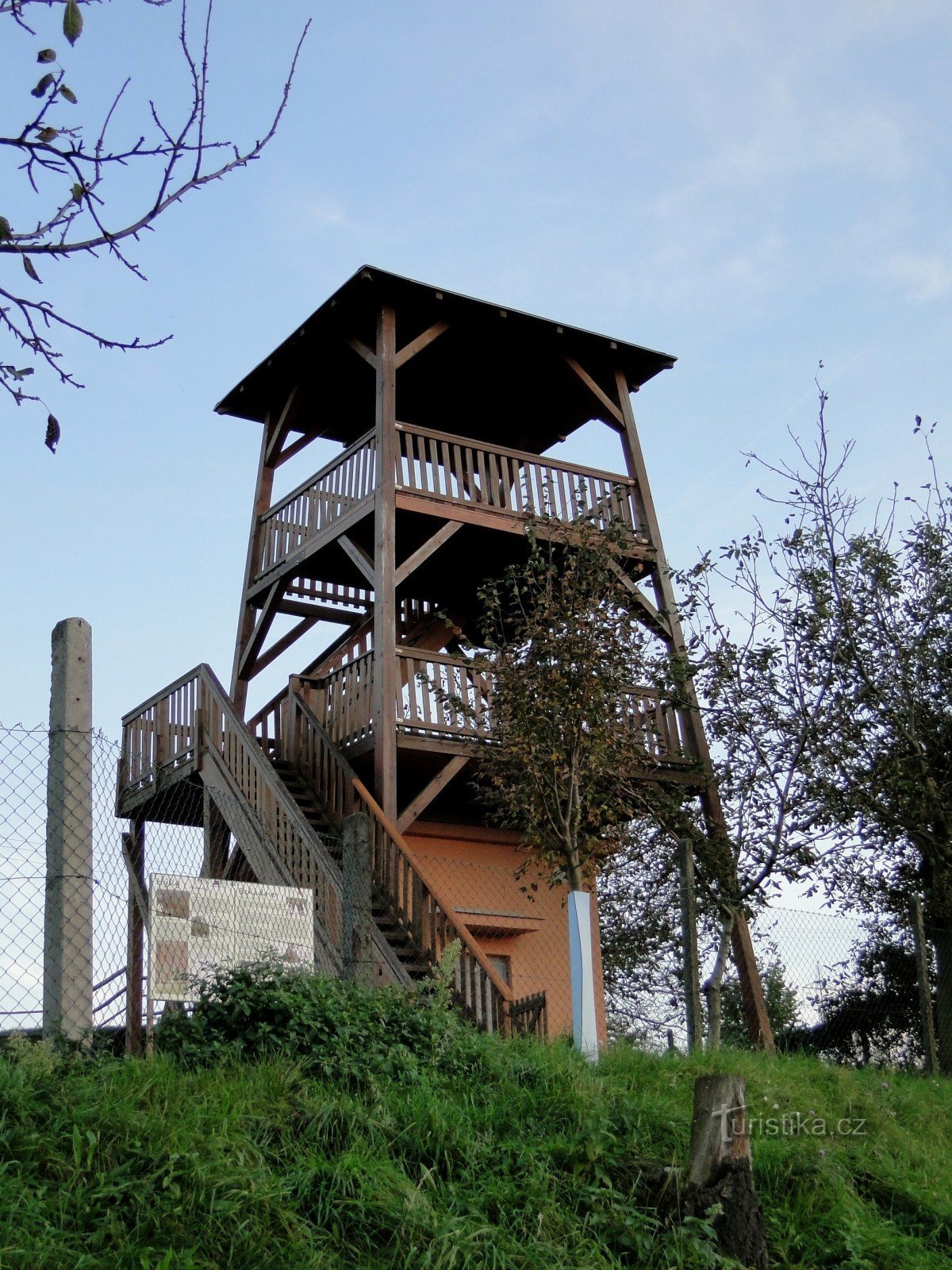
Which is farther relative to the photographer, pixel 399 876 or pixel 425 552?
pixel 425 552

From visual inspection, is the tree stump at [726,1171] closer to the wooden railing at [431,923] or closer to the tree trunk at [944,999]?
the wooden railing at [431,923]

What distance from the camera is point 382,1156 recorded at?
584 centimetres

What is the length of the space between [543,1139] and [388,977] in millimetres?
5453

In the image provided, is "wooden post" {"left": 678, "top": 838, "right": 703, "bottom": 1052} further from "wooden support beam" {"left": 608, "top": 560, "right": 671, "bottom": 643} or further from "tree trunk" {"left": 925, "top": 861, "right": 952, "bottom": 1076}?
"wooden support beam" {"left": 608, "top": 560, "right": 671, "bottom": 643}

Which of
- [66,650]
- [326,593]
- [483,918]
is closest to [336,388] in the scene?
[326,593]

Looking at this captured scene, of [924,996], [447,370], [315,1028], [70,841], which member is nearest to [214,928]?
[315,1028]

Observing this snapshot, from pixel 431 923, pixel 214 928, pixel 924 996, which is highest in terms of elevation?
pixel 431 923

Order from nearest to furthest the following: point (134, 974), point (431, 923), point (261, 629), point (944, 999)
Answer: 1. point (134, 974)
2. point (431, 923)
3. point (944, 999)
4. point (261, 629)

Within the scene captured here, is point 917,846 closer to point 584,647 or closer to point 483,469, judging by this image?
point 584,647

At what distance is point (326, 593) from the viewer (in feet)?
60.6

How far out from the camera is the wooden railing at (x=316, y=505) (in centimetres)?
1611

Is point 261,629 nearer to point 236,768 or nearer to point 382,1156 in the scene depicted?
point 236,768

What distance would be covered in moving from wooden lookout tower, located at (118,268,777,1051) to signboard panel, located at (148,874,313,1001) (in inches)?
128

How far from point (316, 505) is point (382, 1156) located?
468 inches
